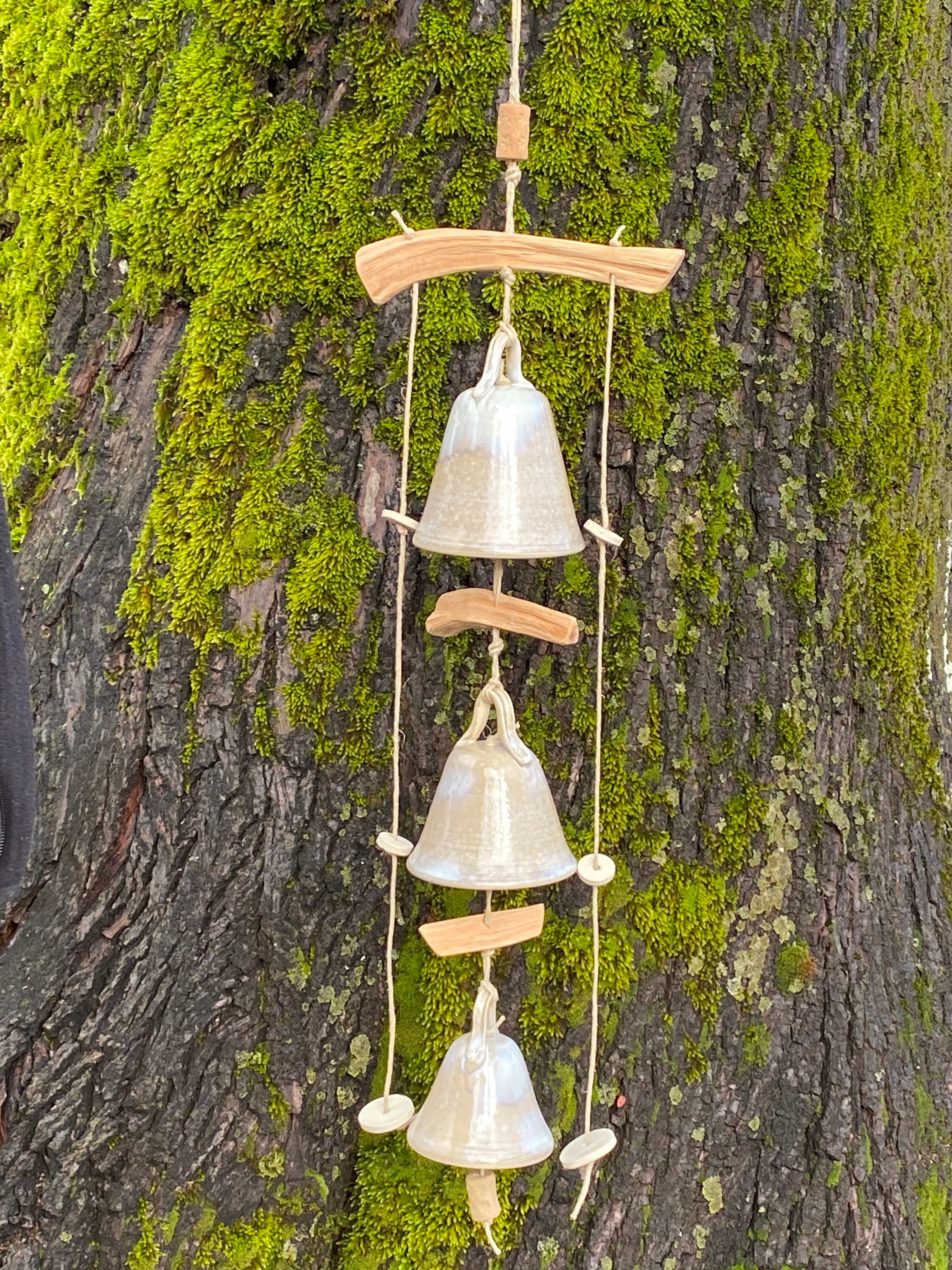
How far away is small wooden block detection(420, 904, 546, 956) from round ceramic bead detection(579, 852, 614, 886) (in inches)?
3.4

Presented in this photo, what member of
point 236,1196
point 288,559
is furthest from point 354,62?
point 236,1196

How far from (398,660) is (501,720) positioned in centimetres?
18

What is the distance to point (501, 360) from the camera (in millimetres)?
1652

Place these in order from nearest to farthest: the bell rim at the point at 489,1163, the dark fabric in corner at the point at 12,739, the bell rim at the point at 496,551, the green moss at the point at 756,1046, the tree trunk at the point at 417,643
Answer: the dark fabric in corner at the point at 12,739 < the bell rim at the point at 496,551 < the bell rim at the point at 489,1163 < the tree trunk at the point at 417,643 < the green moss at the point at 756,1046

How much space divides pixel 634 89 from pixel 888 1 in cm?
52

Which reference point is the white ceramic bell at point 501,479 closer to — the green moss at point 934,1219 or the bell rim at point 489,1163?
the bell rim at point 489,1163

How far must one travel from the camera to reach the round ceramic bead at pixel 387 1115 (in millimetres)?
1724

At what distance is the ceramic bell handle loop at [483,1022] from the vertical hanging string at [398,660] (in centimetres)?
13

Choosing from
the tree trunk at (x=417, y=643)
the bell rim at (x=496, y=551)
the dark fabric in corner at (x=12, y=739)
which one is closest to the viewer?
the dark fabric in corner at (x=12, y=739)

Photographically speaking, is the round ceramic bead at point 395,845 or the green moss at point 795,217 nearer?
the round ceramic bead at point 395,845

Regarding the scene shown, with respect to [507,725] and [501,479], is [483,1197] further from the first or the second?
[501,479]

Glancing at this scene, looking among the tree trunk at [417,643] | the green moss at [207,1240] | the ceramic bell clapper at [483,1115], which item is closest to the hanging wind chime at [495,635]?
the ceramic bell clapper at [483,1115]

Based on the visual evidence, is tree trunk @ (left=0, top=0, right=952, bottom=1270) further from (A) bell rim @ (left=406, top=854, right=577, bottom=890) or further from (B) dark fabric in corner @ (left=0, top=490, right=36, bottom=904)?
(B) dark fabric in corner @ (left=0, top=490, right=36, bottom=904)

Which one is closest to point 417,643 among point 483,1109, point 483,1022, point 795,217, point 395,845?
point 395,845
